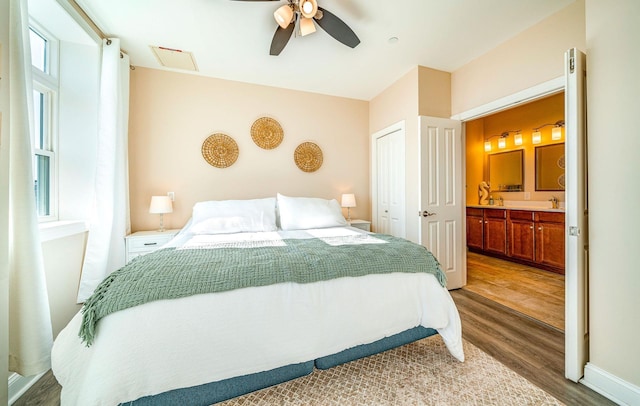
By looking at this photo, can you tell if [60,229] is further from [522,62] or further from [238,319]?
[522,62]

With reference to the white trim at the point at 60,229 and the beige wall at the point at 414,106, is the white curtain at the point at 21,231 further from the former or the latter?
the beige wall at the point at 414,106

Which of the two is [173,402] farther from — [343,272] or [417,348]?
[417,348]

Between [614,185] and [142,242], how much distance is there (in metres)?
3.70

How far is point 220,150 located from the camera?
3119mm

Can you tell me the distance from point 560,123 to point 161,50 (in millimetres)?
5400

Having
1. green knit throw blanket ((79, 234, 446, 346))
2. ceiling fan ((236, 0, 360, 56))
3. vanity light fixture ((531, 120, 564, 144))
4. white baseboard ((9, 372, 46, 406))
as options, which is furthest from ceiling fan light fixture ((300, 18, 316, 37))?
vanity light fixture ((531, 120, 564, 144))

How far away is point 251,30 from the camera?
2.21 metres

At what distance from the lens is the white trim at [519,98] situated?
201cm

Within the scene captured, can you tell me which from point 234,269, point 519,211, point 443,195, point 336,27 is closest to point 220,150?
point 336,27

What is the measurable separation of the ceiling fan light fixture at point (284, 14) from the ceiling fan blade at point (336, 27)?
0.23m

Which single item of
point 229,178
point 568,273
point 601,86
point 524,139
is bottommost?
point 568,273

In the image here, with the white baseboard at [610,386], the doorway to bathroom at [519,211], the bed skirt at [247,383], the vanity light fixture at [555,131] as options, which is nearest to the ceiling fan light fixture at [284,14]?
the bed skirt at [247,383]

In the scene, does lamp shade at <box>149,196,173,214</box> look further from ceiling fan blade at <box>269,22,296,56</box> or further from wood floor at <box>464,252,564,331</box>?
wood floor at <box>464,252,564,331</box>

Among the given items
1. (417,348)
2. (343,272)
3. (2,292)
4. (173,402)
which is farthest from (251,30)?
(417,348)
